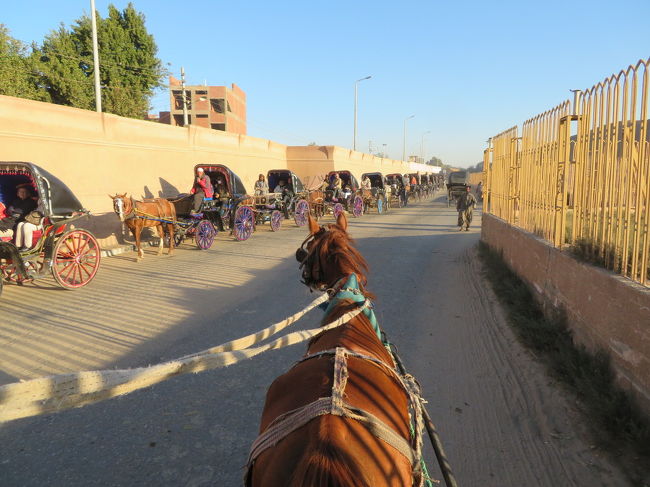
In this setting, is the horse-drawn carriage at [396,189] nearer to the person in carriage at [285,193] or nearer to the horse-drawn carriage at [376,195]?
the horse-drawn carriage at [376,195]

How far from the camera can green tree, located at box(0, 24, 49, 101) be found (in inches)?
871

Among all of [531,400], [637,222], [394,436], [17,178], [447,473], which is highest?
[17,178]

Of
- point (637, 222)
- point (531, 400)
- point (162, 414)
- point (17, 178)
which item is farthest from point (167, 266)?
point (637, 222)

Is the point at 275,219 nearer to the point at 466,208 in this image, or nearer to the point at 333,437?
the point at 466,208

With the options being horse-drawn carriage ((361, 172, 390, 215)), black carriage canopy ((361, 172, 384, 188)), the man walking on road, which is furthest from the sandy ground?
black carriage canopy ((361, 172, 384, 188))

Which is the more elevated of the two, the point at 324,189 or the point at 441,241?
the point at 324,189

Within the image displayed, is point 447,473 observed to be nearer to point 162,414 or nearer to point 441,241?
point 162,414

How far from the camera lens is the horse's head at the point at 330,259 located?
2.68 meters

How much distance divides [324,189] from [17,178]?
1325 cm

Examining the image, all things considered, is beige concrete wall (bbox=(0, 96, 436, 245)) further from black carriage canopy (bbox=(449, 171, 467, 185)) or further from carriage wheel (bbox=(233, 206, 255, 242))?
black carriage canopy (bbox=(449, 171, 467, 185))

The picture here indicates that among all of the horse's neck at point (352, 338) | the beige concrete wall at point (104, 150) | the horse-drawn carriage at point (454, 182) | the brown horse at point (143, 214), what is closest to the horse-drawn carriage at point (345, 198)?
the beige concrete wall at point (104, 150)

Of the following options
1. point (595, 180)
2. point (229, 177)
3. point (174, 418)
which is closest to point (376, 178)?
point (229, 177)

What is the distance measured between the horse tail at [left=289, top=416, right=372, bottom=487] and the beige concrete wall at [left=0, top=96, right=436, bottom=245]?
34.2 feet

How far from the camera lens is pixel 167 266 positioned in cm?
850
